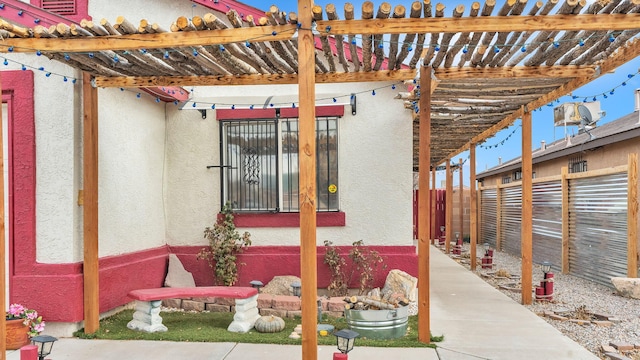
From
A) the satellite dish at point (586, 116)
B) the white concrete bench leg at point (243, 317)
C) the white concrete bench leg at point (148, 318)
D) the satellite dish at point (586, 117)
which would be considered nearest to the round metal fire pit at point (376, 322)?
the white concrete bench leg at point (243, 317)

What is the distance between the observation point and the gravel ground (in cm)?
624

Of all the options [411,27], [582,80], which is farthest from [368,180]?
[411,27]

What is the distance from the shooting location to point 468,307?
25.7 ft

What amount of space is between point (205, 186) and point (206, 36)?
395 centimetres

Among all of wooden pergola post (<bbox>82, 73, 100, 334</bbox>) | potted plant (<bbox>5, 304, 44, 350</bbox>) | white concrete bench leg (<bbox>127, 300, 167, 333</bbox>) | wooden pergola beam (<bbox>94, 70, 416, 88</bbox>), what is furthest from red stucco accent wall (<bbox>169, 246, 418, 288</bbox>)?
wooden pergola beam (<bbox>94, 70, 416, 88</bbox>)

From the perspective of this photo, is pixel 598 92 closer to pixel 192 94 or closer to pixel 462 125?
pixel 462 125

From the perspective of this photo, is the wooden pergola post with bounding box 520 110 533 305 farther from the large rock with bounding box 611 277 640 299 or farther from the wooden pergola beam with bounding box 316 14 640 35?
the wooden pergola beam with bounding box 316 14 640 35

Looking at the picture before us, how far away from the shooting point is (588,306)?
26.1ft

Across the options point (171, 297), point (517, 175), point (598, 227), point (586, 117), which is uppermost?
point (586, 117)

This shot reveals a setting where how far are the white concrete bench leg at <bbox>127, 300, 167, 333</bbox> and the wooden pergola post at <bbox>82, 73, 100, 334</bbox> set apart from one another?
1.48ft

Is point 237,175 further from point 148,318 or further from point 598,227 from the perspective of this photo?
point 598,227

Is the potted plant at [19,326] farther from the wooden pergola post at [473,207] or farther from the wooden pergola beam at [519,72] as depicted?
the wooden pergola post at [473,207]

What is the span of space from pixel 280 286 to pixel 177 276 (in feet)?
5.37

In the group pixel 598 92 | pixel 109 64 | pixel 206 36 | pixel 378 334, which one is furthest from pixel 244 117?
pixel 598 92
